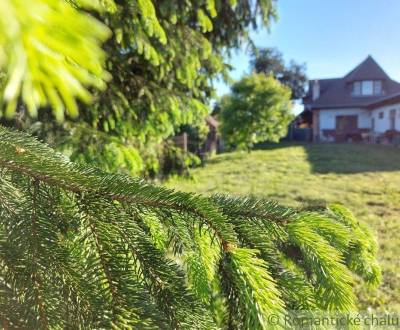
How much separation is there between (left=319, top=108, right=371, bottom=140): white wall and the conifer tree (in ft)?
105

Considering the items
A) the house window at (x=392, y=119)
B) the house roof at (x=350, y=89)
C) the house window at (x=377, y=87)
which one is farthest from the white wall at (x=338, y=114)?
the house window at (x=392, y=119)

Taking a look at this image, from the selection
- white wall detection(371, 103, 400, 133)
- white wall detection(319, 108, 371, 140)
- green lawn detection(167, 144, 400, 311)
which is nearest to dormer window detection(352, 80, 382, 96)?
white wall detection(319, 108, 371, 140)

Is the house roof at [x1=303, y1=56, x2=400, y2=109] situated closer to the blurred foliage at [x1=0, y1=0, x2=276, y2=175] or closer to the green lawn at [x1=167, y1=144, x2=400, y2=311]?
the green lawn at [x1=167, y1=144, x2=400, y2=311]

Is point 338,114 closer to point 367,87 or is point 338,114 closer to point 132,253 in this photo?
point 367,87

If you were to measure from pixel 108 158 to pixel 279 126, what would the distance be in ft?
65.6

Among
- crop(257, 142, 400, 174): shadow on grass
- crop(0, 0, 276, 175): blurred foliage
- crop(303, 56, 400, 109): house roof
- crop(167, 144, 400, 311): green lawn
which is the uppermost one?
crop(303, 56, 400, 109): house roof

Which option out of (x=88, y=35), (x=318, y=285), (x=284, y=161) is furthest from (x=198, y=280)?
(x=284, y=161)

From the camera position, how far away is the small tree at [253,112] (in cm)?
2038

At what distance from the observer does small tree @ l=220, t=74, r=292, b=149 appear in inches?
802

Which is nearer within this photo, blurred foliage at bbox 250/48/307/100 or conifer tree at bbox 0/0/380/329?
conifer tree at bbox 0/0/380/329

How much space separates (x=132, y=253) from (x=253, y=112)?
67.7ft

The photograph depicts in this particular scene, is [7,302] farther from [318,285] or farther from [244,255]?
[318,285]

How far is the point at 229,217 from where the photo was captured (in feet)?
3.12

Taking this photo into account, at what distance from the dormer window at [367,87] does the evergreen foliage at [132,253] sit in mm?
33882
